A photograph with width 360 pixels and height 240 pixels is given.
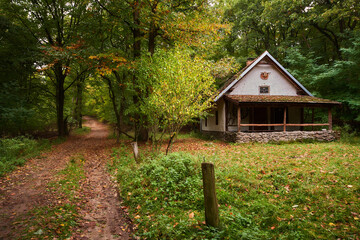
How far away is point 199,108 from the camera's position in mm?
8016

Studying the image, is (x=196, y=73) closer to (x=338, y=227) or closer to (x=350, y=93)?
(x=338, y=227)

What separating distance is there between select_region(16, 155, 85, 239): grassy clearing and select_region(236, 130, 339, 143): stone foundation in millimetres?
11555

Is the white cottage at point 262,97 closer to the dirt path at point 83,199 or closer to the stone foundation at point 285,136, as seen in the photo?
the stone foundation at point 285,136

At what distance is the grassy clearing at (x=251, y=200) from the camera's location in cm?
378

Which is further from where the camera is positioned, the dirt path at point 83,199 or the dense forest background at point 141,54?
the dense forest background at point 141,54

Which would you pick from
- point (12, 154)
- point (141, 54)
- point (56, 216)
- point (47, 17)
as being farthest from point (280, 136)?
point (47, 17)

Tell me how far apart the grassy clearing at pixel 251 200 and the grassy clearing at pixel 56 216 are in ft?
4.51

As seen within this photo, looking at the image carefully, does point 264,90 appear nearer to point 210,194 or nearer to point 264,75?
point 264,75

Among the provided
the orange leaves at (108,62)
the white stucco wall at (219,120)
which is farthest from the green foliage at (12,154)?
the white stucco wall at (219,120)

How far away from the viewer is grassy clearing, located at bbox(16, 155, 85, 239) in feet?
12.5

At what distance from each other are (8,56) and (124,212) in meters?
13.7

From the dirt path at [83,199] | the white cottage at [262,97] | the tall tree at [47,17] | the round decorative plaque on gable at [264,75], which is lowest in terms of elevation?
the dirt path at [83,199]

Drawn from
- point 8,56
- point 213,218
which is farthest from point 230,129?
point 8,56

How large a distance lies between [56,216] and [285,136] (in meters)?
15.3
